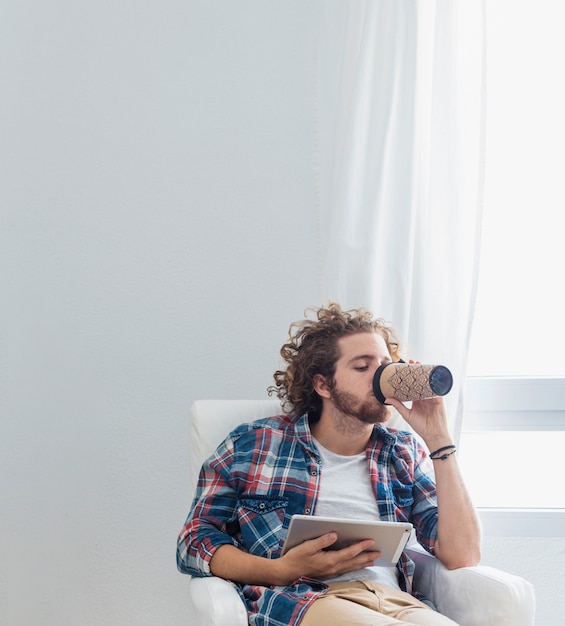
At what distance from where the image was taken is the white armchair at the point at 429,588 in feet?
4.91

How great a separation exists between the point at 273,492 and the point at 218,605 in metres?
0.33

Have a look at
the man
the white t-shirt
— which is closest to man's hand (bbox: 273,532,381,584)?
the man

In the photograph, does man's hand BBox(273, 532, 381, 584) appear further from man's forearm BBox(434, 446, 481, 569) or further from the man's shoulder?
the man's shoulder

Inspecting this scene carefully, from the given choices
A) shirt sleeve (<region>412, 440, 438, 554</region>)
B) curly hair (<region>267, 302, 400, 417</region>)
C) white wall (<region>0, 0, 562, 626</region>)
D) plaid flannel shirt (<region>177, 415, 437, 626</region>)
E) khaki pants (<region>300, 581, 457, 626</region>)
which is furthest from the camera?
white wall (<region>0, 0, 562, 626</region>)

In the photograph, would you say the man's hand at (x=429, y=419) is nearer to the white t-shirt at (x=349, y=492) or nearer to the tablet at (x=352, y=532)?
the white t-shirt at (x=349, y=492)

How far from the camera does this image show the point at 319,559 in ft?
5.15

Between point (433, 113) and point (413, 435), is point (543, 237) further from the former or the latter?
point (413, 435)

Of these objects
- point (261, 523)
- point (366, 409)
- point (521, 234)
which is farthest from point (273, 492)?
point (521, 234)

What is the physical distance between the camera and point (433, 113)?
221 centimetres

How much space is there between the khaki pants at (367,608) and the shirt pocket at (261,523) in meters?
0.16

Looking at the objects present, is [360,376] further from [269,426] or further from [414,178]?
[414,178]

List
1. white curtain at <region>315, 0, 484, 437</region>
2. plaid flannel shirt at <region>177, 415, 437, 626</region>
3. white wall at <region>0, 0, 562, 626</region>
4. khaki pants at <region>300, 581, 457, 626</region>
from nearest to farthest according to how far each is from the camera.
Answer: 1. khaki pants at <region>300, 581, 457, 626</region>
2. plaid flannel shirt at <region>177, 415, 437, 626</region>
3. white curtain at <region>315, 0, 484, 437</region>
4. white wall at <region>0, 0, 562, 626</region>

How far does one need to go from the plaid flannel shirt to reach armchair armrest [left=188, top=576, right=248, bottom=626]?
7 cm

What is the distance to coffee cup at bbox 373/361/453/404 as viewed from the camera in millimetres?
1605
